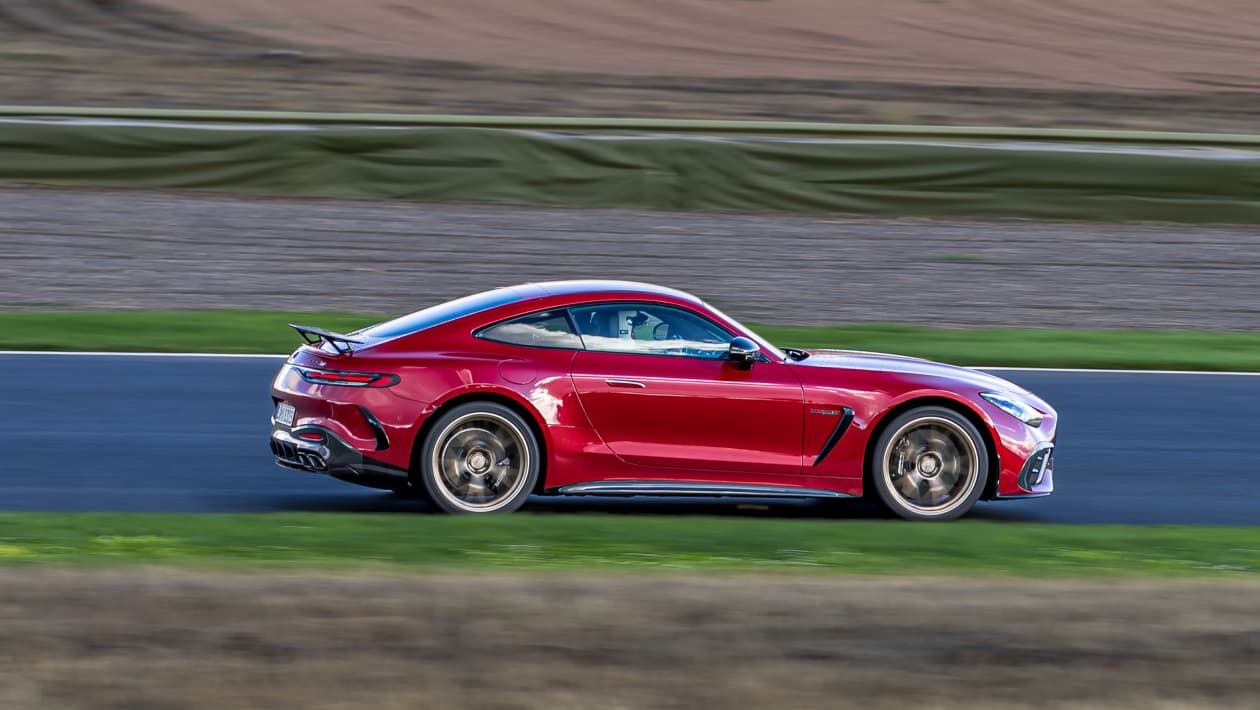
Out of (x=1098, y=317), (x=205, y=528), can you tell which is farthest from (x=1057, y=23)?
(x=205, y=528)

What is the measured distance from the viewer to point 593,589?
19.7 feet

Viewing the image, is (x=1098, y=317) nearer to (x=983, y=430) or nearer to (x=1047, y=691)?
(x=983, y=430)

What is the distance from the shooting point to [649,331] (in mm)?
8891

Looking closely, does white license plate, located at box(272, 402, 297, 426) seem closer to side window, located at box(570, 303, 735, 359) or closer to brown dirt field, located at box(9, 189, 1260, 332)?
side window, located at box(570, 303, 735, 359)

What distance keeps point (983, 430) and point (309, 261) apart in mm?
10787

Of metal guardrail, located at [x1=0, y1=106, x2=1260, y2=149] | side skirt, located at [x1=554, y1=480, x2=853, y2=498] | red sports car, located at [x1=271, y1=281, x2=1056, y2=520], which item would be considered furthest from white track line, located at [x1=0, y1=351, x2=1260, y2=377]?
metal guardrail, located at [x1=0, y1=106, x2=1260, y2=149]

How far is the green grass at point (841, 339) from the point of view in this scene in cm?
1431

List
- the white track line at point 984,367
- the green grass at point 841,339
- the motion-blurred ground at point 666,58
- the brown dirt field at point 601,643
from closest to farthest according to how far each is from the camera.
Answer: the brown dirt field at point 601,643, the white track line at point 984,367, the green grass at point 841,339, the motion-blurred ground at point 666,58

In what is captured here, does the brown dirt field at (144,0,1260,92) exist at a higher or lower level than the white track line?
higher

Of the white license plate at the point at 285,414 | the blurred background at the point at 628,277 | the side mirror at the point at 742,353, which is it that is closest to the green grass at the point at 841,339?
the blurred background at the point at 628,277

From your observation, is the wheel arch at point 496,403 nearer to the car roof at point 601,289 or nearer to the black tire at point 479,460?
the black tire at point 479,460

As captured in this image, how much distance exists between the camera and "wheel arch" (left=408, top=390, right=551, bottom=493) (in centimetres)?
859

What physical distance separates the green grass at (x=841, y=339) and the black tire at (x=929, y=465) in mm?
5307

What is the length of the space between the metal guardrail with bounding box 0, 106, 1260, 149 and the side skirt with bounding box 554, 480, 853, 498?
13469 mm
